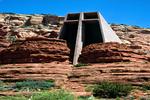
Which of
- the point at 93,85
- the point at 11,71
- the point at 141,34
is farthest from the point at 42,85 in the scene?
the point at 141,34

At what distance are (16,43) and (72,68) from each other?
20.2 ft

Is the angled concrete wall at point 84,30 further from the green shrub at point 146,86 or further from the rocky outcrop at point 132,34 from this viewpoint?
the rocky outcrop at point 132,34

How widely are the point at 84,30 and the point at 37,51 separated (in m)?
8.02

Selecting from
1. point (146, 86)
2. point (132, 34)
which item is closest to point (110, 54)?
point (146, 86)

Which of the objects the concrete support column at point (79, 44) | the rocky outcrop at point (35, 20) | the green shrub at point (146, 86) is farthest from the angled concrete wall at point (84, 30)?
the rocky outcrop at point (35, 20)

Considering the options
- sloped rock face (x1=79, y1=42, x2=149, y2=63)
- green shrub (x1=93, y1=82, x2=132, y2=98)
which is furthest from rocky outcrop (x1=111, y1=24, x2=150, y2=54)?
green shrub (x1=93, y1=82, x2=132, y2=98)

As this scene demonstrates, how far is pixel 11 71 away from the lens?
90.7 ft

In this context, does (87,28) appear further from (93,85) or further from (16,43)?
(93,85)

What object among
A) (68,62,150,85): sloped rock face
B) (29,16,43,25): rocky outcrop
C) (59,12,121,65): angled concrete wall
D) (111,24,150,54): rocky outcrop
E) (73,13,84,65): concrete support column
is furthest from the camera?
(29,16,43,25): rocky outcrop

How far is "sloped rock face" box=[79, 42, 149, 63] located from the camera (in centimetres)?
2916

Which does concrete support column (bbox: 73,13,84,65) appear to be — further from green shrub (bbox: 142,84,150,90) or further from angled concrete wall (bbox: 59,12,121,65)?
green shrub (bbox: 142,84,150,90)

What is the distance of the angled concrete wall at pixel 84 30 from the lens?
117 feet

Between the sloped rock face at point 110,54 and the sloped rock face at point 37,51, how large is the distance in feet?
5.96

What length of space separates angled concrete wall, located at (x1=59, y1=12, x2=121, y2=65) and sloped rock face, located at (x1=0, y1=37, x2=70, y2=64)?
3117 millimetres
